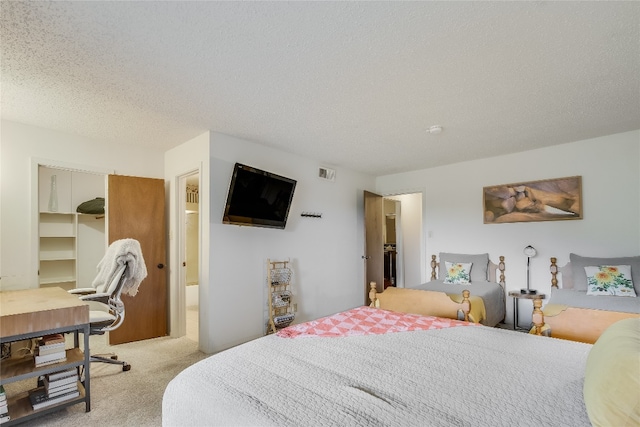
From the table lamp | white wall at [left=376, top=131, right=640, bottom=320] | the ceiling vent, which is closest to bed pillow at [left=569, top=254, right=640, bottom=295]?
white wall at [left=376, top=131, right=640, bottom=320]

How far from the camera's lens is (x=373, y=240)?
5.34 meters

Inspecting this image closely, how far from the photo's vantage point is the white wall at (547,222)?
3494 mm

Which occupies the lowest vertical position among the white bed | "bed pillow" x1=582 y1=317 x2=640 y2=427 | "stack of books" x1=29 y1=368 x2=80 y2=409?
"stack of books" x1=29 y1=368 x2=80 y2=409

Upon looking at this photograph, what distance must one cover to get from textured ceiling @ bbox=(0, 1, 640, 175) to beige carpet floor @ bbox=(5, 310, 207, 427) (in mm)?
2367

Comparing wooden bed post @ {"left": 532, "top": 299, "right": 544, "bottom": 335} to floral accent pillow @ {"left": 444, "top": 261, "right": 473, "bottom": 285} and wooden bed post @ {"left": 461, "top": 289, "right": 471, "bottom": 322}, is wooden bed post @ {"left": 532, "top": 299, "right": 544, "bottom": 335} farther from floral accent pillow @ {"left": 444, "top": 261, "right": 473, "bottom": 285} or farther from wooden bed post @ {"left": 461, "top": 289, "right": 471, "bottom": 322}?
floral accent pillow @ {"left": 444, "top": 261, "right": 473, "bottom": 285}

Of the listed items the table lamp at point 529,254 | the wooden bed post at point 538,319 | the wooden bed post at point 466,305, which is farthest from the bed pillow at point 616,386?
Result: the table lamp at point 529,254

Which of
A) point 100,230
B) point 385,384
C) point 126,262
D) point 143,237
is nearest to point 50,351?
point 126,262

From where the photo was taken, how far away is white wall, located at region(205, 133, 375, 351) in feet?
11.0

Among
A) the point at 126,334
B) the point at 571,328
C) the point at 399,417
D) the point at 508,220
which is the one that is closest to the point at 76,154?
the point at 126,334

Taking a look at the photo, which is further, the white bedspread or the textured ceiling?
the textured ceiling

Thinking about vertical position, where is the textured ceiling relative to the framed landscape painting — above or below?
above

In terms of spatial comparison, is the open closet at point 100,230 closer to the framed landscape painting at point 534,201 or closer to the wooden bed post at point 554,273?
the framed landscape painting at point 534,201

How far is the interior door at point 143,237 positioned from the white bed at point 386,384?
2721mm

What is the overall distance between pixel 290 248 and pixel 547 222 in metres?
3.38
